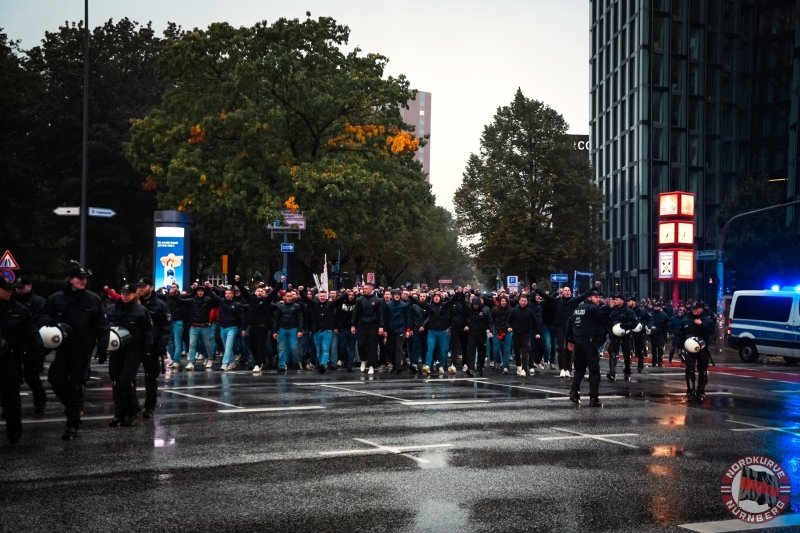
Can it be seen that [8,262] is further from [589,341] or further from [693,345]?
[693,345]

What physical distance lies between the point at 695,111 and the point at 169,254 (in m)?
56.0

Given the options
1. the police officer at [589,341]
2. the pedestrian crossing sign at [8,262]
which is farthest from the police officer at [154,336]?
the pedestrian crossing sign at [8,262]

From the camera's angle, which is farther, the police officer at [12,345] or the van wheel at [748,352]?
the van wheel at [748,352]

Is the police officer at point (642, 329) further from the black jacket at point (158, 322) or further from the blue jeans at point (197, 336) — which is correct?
the black jacket at point (158, 322)

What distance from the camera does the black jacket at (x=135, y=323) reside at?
11961 millimetres

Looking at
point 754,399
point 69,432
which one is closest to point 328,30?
point 754,399

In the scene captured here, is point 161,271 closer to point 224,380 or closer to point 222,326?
point 222,326

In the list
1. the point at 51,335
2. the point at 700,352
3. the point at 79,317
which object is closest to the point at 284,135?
the point at 700,352

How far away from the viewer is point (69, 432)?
10.6 metres

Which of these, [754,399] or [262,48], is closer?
[754,399]

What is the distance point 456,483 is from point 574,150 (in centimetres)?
4738

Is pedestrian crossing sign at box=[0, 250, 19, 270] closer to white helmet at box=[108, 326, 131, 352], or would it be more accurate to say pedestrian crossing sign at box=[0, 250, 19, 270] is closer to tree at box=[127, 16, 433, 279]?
tree at box=[127, 16, 433, 279]

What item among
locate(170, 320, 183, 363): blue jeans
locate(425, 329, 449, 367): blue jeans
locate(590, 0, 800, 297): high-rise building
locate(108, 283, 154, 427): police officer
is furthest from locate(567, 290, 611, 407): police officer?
locate(590, 0, 800, 297): high-rise building

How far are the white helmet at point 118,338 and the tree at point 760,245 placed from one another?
1819 inches
